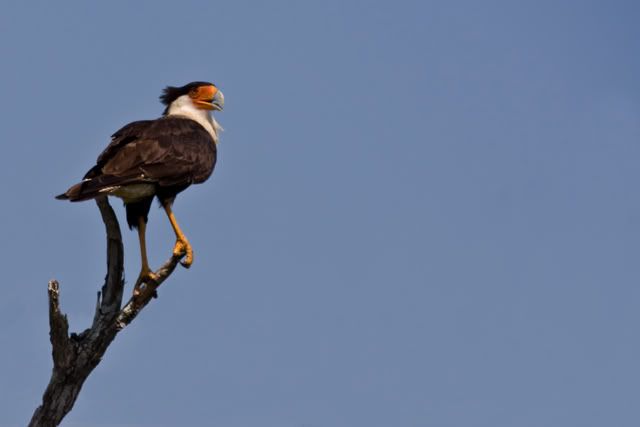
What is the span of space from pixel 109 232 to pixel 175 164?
1.20 m

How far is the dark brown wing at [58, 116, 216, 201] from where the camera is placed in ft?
32.9

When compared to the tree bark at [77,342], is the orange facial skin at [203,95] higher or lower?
higher

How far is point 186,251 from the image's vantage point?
10422 mm

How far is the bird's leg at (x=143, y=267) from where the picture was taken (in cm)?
1005

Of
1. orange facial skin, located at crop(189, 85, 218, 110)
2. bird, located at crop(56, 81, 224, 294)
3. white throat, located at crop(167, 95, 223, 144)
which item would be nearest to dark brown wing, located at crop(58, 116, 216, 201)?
bird, located at crop(56, 81, 224, 294)

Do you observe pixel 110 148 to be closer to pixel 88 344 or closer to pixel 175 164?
pixel 175 164

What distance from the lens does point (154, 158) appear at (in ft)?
34.5

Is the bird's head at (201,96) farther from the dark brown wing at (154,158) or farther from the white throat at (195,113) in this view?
the dark brown wing at (154,158)

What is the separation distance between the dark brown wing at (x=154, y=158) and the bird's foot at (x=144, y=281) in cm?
101

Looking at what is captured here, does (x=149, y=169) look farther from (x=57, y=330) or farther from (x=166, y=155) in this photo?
(x=57, y=330)

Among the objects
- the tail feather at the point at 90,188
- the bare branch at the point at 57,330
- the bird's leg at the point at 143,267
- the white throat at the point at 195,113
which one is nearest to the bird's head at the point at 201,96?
the white throat at the point at 195,113

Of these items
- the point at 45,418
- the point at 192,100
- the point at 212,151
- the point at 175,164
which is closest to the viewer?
the point at 45,418

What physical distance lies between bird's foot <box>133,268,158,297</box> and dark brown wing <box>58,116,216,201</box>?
101 cm

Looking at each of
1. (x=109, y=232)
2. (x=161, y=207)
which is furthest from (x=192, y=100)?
(x=109, y=232)
